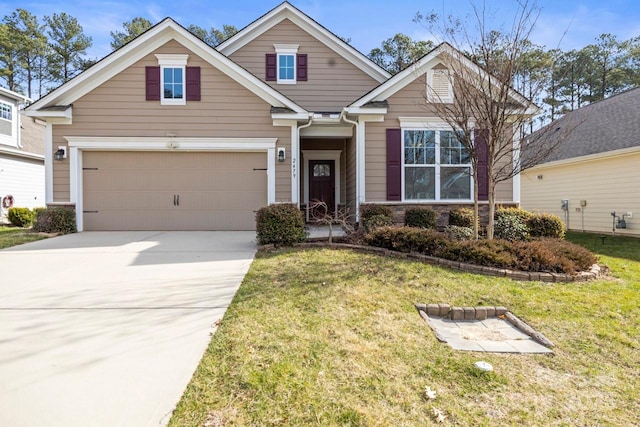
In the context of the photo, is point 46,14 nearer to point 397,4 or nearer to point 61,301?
point 397,4

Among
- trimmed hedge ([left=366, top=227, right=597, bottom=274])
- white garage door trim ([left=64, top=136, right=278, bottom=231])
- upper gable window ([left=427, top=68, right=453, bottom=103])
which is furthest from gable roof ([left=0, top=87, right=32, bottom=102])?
trimmed hedge ([left=366, top=227, right=597, bottom=274])

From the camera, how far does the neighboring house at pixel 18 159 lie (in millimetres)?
15125

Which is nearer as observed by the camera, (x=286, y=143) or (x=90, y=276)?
(x=90, y=276)

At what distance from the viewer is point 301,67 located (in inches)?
461

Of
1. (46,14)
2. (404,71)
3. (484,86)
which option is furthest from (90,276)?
(46,14)

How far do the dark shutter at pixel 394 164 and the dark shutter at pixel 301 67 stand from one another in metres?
4.25

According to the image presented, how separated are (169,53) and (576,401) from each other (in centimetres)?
1036

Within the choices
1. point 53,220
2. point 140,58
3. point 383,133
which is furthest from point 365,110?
point 53,220

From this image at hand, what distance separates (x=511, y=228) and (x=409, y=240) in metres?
3.09

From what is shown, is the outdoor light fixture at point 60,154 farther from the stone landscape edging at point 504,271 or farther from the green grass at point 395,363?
the stone landscape edging at point 504,271

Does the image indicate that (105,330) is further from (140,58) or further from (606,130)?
(606,130)

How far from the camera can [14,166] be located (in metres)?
15.6

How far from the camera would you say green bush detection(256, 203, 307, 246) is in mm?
6867

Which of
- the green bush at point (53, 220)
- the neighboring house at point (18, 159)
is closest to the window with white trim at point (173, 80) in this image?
the green bush at point (53, 220)
